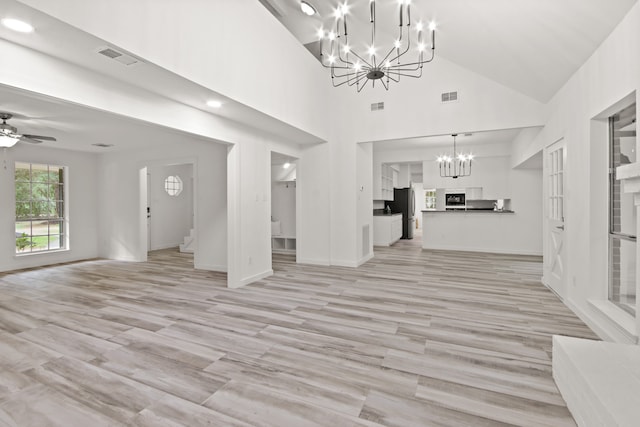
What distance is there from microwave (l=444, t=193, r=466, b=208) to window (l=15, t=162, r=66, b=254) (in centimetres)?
1096

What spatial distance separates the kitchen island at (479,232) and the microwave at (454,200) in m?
2.42

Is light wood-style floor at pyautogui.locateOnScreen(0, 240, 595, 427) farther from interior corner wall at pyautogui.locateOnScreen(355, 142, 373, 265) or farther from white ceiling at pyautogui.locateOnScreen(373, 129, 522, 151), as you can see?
white ceiling at pyautogui.locateOnScreen(373, 129, 522, 151)

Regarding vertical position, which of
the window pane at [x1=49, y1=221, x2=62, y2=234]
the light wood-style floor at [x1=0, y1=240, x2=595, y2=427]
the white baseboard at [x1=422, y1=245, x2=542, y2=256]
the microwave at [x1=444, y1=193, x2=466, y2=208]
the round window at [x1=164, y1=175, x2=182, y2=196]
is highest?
the round window at [x1=164, y1=175, x2=182, y2=196]

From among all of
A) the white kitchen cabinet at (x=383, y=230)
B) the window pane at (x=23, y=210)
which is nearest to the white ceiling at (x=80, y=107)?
the window pane at (x=23, y=210)

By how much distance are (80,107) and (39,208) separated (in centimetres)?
571

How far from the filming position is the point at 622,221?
305cm

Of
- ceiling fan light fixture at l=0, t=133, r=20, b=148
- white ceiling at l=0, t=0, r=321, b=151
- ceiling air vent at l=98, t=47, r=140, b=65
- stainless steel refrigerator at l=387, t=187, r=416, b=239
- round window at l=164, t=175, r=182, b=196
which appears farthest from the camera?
stainless steel refrigerator at l=387, t=187, r=416, b=239

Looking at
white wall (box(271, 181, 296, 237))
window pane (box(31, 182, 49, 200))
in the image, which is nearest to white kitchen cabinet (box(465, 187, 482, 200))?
white wall (box(271, 181, 296, 237))

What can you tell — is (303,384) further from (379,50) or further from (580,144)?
(379,50)

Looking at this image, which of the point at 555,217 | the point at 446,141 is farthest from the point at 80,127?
the point at 446,141

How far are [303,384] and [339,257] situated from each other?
422cm

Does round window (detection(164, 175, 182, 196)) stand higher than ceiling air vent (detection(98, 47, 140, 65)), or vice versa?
ceiling air vent (detection(98, 47, 140, 65))

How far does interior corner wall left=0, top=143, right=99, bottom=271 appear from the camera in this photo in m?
6.04

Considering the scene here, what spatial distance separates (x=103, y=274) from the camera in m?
5.73
